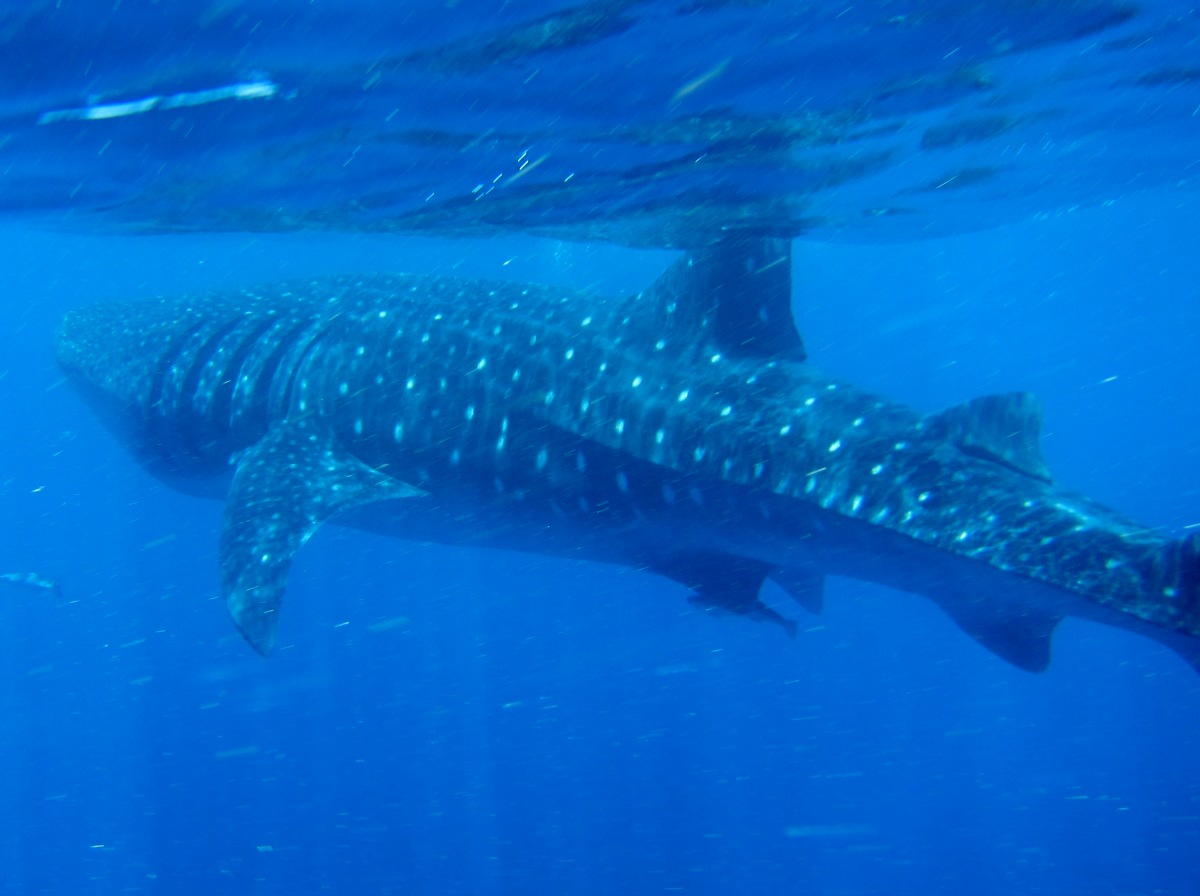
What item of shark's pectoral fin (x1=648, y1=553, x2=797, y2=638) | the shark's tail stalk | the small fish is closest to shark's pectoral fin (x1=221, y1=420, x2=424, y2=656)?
shark's pectoral fin (x1=648, y1=553, x2=797, y2=638)

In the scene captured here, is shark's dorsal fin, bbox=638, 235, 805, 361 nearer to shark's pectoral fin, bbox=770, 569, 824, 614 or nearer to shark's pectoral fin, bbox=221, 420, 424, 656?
shark's pectoral fin, bbox=770, 569, 824, 614

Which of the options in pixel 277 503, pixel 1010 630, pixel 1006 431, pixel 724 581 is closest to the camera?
pixel 1006 431

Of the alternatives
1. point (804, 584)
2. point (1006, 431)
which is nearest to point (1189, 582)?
point (1006, 431)

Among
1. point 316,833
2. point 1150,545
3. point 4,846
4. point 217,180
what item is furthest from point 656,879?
point 4,846

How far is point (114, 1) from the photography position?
18.3 feet

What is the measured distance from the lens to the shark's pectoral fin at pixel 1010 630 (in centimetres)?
470

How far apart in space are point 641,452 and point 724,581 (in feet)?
4.21

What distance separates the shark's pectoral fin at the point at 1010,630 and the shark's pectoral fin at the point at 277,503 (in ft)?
12.7

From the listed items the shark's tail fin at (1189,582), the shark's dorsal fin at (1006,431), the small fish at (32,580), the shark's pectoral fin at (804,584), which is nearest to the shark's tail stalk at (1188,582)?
the shark's tail fin at (1189,582)

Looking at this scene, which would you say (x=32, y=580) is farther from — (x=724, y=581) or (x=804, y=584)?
(x=804, y=584)

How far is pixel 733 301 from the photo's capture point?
19.5ft

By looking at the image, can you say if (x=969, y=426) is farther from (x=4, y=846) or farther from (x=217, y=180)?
(x=4, y=846)

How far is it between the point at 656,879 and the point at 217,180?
24064mm

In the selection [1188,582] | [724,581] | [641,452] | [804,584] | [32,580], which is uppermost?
[641,452]
